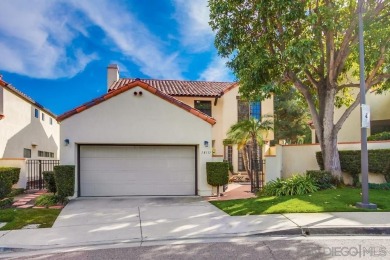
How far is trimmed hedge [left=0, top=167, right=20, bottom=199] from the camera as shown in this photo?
1205 cm

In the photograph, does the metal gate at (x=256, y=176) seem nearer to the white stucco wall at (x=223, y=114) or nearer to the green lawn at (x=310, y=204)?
the green lawn at (x=310, y=204)

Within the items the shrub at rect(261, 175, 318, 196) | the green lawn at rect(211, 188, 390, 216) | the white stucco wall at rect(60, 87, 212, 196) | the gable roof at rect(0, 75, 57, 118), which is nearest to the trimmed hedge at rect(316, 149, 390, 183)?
the green lawn at rect(211, 188, 390, 216)

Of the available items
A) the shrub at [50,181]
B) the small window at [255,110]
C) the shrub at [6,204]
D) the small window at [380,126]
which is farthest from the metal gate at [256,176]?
→ the shrub at [6,204]

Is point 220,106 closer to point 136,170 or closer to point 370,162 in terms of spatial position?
point 136,170

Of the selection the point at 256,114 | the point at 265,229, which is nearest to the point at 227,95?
the point at 256,114

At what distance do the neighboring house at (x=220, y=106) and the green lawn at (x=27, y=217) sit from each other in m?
14.0

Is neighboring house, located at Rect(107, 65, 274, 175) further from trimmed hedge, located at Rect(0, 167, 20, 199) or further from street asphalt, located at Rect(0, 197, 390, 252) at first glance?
street asphalt, located at Rect(0, 197, 390, 252)

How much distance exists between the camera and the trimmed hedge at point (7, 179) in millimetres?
12055

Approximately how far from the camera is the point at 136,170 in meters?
13.3

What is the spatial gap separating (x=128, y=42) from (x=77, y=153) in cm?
575

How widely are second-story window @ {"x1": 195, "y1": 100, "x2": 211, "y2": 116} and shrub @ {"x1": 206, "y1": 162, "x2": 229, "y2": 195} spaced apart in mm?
10560

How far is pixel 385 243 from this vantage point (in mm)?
6133

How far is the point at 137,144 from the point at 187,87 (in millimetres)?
11944

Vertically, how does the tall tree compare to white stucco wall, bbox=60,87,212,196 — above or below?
above
